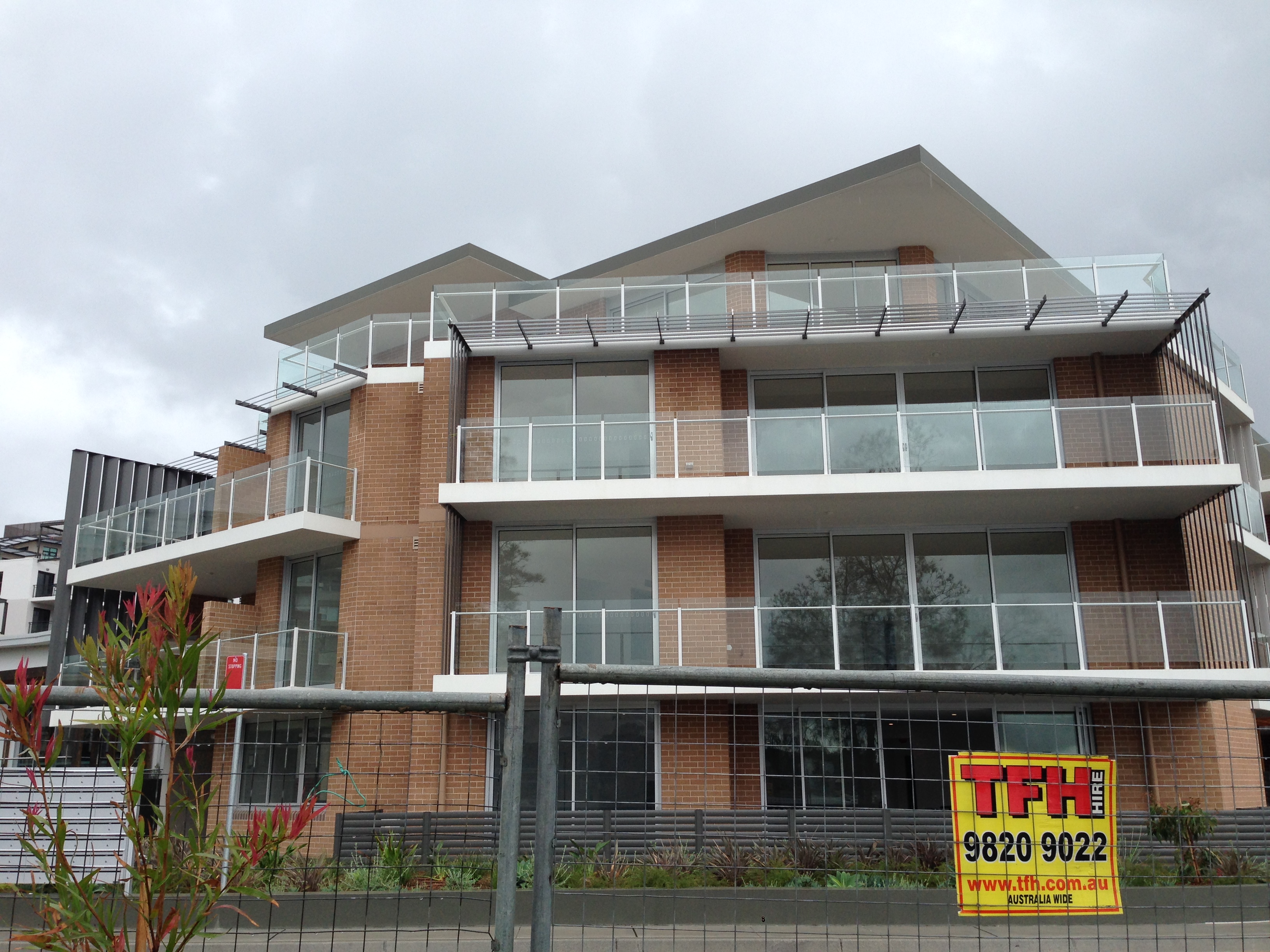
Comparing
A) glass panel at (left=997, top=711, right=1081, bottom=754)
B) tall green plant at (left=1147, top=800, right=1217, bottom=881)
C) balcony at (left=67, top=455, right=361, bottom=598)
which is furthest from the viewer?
balcony at (left=67, top=455, right=361, bottom=598)

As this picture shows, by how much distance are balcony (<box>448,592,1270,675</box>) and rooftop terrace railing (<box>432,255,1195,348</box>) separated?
499 cm

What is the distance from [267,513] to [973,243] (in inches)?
590

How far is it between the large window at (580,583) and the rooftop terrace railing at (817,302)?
3.59 meters

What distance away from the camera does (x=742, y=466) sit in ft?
60.7

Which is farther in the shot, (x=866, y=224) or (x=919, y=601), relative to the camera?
(x=866, y=224)

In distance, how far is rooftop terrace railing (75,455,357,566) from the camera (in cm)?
2036

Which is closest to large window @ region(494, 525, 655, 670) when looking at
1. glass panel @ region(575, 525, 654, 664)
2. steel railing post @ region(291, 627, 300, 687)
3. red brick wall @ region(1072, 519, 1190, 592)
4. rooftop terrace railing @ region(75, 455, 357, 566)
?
glass panel @ region(575, 525, 654, 664)

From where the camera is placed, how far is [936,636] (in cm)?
1755

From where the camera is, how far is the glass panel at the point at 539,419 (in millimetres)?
18906

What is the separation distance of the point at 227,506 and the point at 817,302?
1230cm

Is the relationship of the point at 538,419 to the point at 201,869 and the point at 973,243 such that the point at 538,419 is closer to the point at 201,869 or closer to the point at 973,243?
the point at 973,243

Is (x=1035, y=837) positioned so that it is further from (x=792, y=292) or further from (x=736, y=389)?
(x=736, y=389)

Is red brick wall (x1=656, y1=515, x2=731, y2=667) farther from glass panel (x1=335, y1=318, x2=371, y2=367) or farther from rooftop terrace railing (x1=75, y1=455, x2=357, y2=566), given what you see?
glass panel (x1=335, y1=318, x2=371, y2=367)

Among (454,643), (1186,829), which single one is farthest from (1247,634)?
(1186,829)
